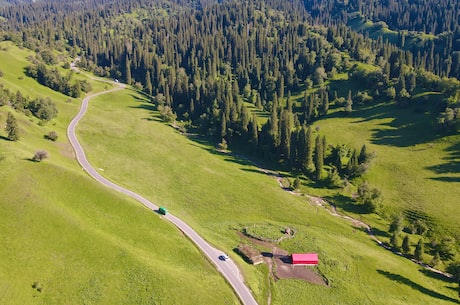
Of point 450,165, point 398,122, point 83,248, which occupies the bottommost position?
point 83,248

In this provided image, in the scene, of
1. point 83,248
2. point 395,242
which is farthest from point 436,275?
point 83,248

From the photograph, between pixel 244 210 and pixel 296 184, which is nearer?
pixel 244 210

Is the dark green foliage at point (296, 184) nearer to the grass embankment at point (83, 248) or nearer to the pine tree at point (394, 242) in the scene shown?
the pine tree at point (394, 242)

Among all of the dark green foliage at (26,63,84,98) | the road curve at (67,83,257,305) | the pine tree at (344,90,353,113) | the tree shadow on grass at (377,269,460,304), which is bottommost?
the tree shadow on grass at (377,269,460,304)

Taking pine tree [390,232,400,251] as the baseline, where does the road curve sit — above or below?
above

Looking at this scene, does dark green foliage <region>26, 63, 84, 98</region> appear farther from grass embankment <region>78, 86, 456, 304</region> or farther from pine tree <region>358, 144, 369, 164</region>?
pine tree <region>358, 144, 369, 164</region>

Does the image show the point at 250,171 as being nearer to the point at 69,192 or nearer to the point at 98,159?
the point at 98,159

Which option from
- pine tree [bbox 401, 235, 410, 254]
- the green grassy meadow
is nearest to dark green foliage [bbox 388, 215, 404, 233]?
pine tree [bbox 401, 235, 410, 254]

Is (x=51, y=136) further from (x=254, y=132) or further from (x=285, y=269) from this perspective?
(x=285, y=269)
